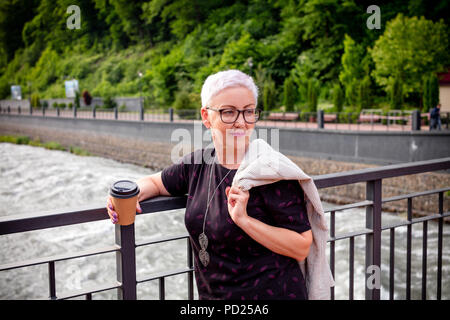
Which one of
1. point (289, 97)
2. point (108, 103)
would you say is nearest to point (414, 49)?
point (289, 97)

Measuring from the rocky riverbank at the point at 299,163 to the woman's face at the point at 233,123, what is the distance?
45.6 feet

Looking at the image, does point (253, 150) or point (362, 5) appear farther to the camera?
point (362, 5)

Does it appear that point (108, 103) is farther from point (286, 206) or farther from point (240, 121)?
point (286, 206)

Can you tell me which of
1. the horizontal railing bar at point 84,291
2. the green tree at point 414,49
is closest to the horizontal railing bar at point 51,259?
the horizontal railing bar at point 84,291

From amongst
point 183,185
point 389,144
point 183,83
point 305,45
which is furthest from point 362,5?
point 183,185

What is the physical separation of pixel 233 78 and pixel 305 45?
36.1 meters

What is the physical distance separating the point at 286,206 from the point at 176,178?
643 millimetres

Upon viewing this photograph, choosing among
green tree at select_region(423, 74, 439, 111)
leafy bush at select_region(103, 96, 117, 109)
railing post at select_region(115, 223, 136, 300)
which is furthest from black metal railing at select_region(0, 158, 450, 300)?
leafy bush at select_region(103, 96, 117, 109)

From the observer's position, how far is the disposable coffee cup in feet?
6.21

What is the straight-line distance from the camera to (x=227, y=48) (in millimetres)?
39375

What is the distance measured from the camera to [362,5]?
33562 millimetres

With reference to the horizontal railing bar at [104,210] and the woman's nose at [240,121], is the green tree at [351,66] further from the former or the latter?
the woman's nose at [240,121]
